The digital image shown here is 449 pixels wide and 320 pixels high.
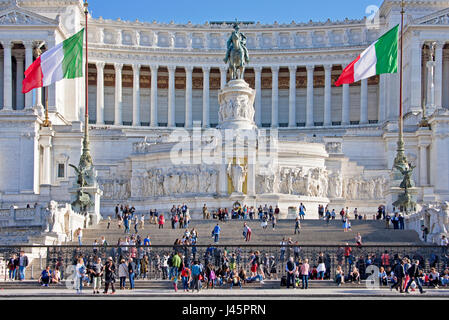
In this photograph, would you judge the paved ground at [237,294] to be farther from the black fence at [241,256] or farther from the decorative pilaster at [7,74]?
the decorative pilaster at [7,74]

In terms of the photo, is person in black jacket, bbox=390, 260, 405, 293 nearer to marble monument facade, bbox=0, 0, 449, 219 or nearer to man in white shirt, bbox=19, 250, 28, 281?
man in white shirt, bbox=19, 250, 28, 281

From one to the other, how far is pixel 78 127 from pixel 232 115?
15.4 metres

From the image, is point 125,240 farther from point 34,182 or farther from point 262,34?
point 262,34

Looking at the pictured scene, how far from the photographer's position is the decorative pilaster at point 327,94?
92625 mm

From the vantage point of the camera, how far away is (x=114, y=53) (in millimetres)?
93062

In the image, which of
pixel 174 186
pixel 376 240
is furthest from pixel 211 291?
pixel 174 186

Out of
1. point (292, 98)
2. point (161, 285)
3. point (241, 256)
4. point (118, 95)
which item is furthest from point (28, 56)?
point (161, 285)

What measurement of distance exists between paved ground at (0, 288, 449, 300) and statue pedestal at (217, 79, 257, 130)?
3457 centimetres

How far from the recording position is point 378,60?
54.4 metres

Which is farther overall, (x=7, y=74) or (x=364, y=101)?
(x=364, y=101)

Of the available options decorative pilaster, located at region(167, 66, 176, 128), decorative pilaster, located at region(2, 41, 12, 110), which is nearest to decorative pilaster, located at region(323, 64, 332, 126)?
decorative pilaster, located at region(167, 66, 176, 128)

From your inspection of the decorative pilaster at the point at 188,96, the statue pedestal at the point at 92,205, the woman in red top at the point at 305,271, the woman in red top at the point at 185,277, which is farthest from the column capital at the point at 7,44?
the woman in red top at the point at 305,271

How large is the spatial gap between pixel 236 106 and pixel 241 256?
31165mm

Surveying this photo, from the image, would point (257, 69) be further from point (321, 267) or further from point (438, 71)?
point (321, 267)
